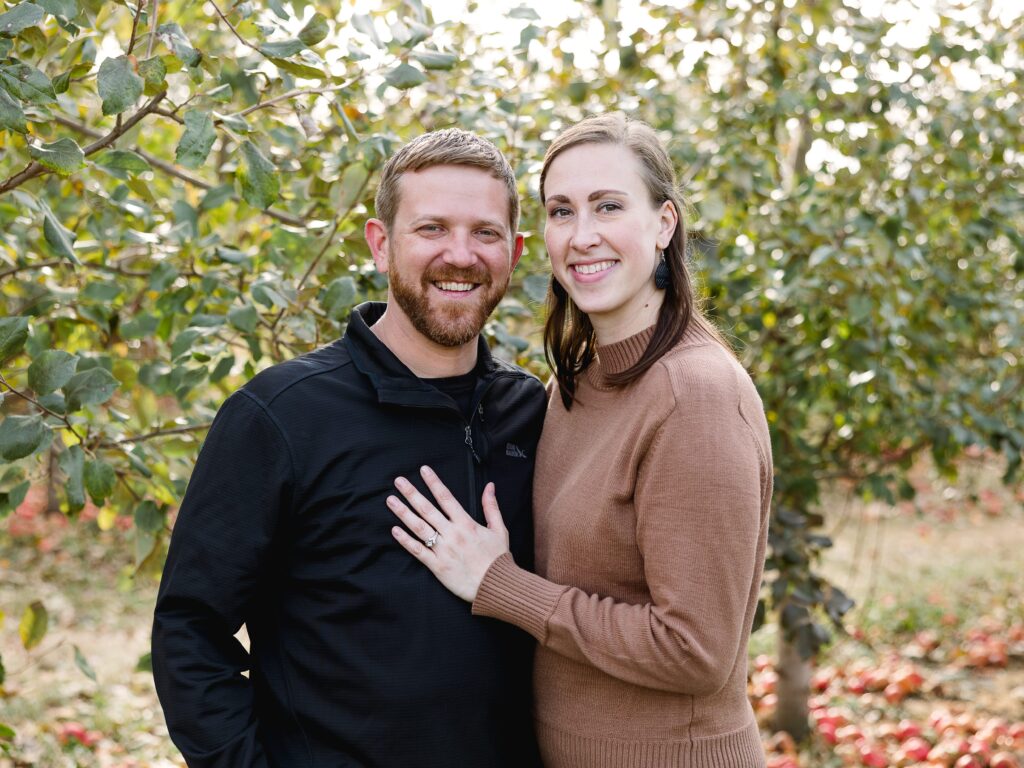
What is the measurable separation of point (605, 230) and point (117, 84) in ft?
3.03

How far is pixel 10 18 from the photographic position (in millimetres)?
1530

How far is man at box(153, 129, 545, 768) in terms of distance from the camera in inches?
66.0

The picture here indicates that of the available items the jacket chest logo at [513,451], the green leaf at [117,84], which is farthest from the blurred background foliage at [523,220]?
the jacket chest logo at [513,451]

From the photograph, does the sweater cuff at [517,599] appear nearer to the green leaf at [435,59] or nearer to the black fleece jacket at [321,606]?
the black fleece jacket at [321,606]

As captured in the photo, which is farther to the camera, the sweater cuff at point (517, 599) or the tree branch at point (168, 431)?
the tree branch at point (168, 431)

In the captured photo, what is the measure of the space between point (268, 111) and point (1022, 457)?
2.86 metres

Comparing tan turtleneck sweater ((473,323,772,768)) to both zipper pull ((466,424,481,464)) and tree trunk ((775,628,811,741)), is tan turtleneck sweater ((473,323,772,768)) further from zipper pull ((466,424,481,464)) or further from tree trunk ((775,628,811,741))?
tree trunk ((775,628,811,741))

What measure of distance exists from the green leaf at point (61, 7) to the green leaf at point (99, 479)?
33.1 inches

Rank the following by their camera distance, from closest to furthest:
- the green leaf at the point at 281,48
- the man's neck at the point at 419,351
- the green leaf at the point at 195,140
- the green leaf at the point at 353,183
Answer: the green leaf at the point at 195,140
the green leaf at the point at 281,48
the man's neck at the point at 419,351
the green leaf at the point at 353,183

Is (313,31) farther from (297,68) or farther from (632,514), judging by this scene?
(632,514)

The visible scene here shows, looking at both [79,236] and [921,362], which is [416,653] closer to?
[79,236]

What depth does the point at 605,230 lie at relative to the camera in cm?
187

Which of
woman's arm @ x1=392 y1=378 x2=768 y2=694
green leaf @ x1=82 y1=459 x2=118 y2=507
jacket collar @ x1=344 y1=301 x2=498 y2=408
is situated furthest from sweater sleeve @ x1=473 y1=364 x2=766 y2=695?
green leaf @ x1=82 y1=459 x2=118 y2=507

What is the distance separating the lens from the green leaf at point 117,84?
1.62 meters
